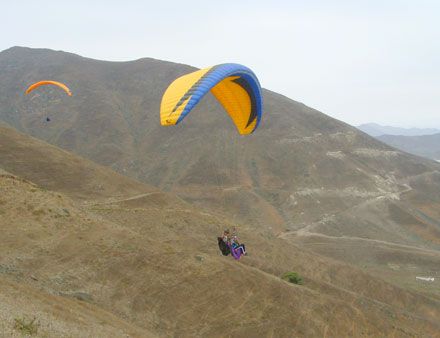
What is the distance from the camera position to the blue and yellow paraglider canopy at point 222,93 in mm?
14742

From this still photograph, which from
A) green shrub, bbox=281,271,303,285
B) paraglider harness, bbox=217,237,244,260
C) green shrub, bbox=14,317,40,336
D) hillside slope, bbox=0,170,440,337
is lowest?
green shrub, bbox=281,271,303,285

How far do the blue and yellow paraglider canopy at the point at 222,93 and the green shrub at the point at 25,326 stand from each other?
22.6 ft

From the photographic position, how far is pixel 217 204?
7050 centimetres

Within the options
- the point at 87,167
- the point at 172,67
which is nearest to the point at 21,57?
the point at 172,67

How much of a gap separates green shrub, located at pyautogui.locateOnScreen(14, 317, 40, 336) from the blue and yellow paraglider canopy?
6.88 m

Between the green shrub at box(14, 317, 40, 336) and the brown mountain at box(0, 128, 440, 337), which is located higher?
the green shrub at box(14, 317, 40, 336)

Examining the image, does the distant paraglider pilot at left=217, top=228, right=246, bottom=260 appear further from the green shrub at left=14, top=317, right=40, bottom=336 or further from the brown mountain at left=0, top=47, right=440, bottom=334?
the brown mountain at left=0, top=47, right=440, bottom=334

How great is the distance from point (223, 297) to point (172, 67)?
118256mm

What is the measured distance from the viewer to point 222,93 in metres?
21.6

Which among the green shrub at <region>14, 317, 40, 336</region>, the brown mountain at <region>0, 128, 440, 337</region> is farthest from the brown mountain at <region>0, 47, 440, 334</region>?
the green shrub at <region>14, 317, 40, 336</region>

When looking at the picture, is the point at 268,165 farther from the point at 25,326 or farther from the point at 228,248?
the point at 25,326

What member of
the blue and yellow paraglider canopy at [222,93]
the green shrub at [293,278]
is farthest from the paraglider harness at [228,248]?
the green shrub at [293,278]

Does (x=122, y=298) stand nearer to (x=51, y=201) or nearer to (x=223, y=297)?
(x=223, y=297)

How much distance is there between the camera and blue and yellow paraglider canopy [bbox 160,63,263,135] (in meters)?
14.7
